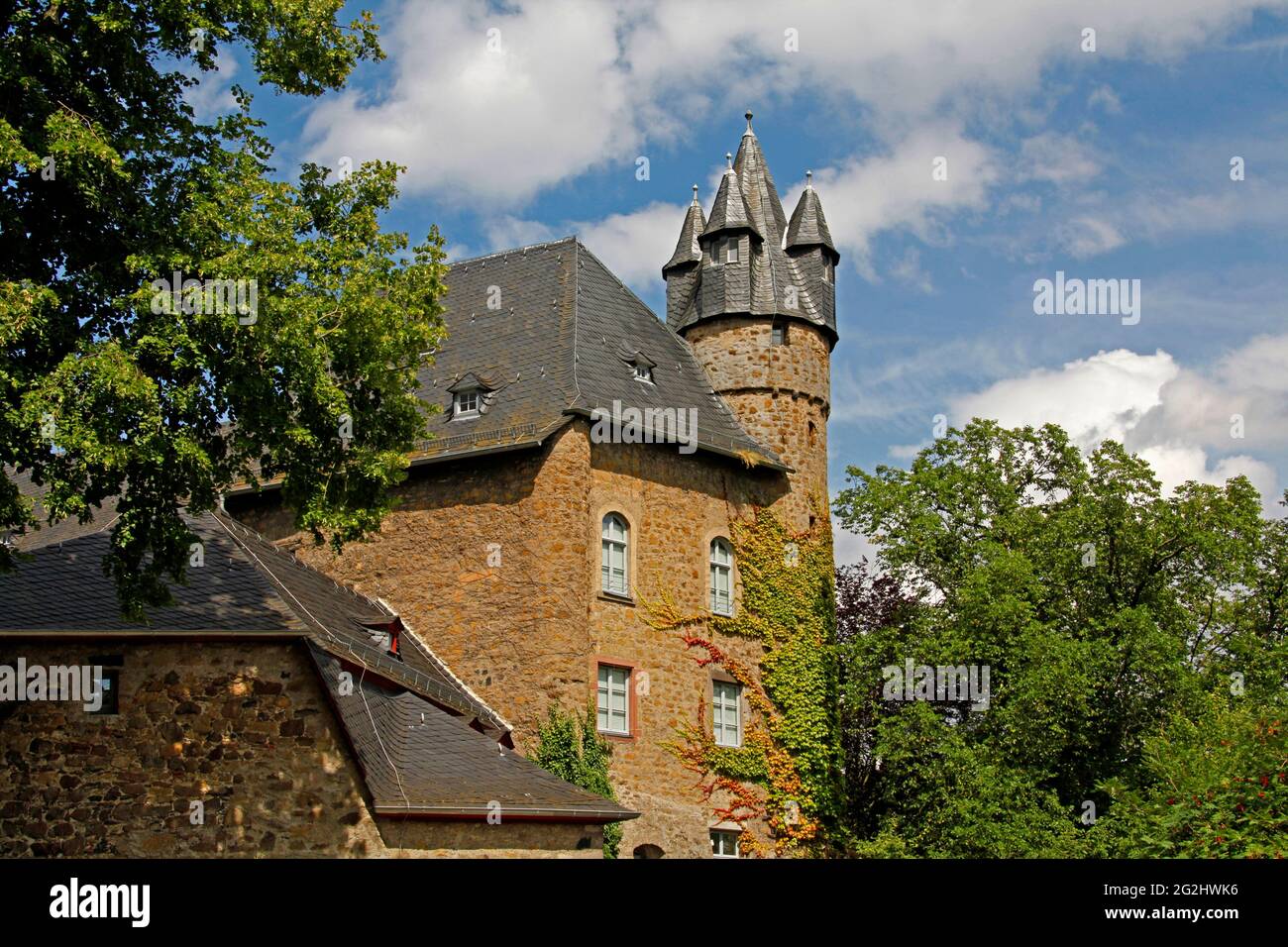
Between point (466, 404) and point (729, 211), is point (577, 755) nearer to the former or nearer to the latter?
point (466, 404)

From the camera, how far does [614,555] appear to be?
2450cm

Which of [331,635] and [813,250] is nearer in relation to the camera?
[331,635]

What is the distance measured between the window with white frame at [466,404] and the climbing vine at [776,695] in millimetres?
4793

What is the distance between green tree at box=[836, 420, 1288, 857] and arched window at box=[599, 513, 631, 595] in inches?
211

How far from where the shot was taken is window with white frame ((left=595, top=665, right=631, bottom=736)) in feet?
76.9

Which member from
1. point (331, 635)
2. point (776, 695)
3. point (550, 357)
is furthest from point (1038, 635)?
point (331, 635)

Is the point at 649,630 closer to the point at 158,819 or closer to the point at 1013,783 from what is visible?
the point at 1013,783

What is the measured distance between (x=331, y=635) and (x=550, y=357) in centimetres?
885

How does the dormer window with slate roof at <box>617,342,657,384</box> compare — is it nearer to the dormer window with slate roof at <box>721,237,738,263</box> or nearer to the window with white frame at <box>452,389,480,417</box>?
the window with white frame at <box>452,389,480,417</box>

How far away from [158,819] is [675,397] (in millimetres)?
13727

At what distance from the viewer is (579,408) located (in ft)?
78.4

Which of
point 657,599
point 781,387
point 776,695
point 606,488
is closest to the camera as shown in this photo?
point 606,488

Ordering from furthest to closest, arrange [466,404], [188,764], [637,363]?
[637,363] → [466,404] → [188,764]
